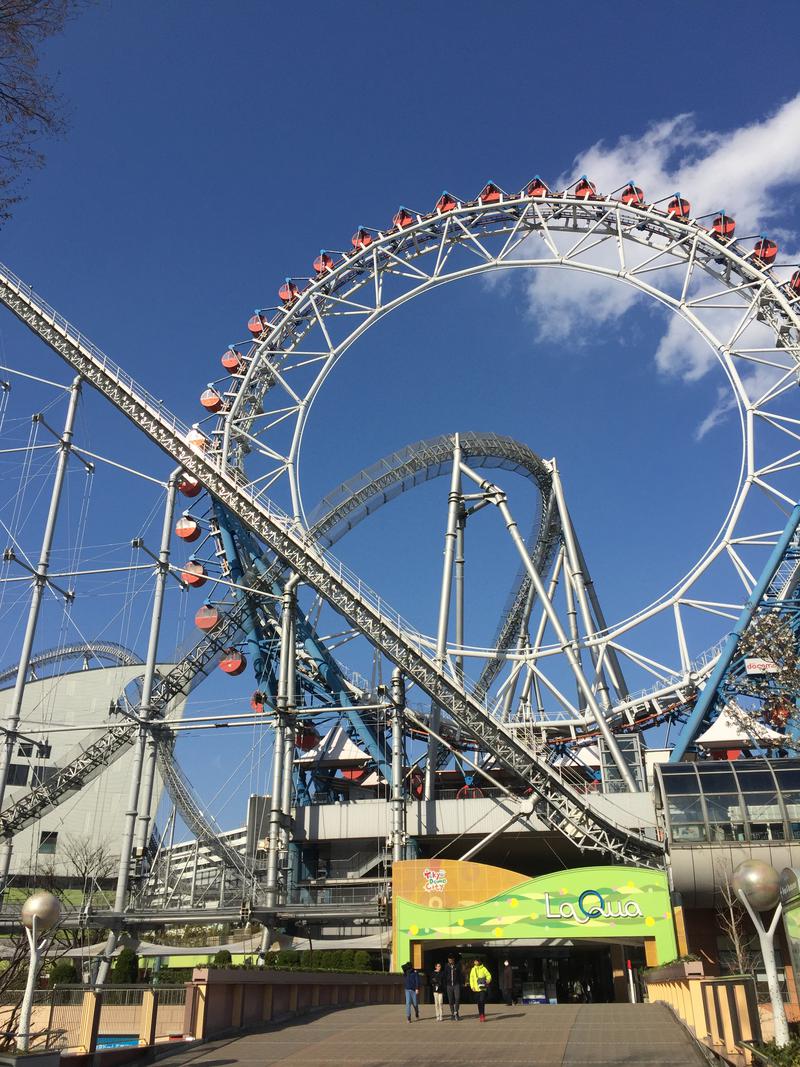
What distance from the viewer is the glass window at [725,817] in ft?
85.3

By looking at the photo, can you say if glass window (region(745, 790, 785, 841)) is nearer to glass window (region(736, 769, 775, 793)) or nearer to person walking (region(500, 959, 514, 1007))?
glass window (region(736, 769, 775, 793))

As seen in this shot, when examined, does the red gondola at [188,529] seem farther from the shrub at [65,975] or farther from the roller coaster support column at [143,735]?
the shrub at [65,975]

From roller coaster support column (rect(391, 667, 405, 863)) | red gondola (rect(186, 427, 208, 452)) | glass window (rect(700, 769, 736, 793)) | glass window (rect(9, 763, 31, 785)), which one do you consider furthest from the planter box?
glass window (rect(9, 763, 31, 785))

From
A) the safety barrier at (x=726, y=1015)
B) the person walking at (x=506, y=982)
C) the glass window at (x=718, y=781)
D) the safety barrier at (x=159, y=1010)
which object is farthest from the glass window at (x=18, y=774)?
the safety barrier at (x=726, y=1015)

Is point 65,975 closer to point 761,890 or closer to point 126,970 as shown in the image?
point 126,970

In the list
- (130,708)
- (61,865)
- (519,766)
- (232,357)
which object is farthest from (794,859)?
(61,865)

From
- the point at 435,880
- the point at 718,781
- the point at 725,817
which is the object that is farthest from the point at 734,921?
the point at 435,880

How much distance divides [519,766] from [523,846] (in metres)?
7.16

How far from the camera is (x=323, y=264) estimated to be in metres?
46.2

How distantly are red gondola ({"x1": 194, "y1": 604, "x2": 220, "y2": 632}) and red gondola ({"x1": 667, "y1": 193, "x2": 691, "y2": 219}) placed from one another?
1140 inches

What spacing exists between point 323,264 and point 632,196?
52.7 feet

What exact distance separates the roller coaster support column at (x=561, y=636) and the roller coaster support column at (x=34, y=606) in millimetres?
17919

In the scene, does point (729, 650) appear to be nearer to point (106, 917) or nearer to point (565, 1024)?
point (565, 1024)

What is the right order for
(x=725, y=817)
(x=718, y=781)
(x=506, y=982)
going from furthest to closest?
(x=506, y=982) → (x=718, y=781) → (x=725, y=817)
